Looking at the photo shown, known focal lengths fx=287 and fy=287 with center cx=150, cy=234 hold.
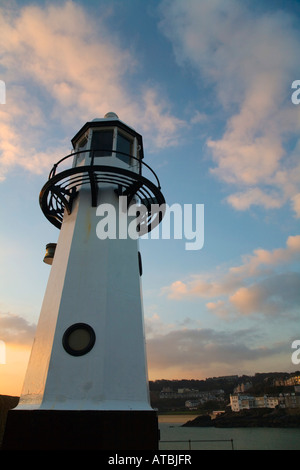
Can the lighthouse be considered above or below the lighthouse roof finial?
below

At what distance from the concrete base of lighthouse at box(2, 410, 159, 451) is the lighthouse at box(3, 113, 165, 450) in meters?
0.02

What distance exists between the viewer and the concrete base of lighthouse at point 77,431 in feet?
17.4

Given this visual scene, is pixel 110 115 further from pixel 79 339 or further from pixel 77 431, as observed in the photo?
pixel 77 431

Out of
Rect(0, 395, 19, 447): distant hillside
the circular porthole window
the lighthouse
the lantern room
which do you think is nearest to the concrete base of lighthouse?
the lighthouse

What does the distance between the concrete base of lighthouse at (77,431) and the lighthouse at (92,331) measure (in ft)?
0.05

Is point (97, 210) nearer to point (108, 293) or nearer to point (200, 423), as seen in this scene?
point (108, 293)

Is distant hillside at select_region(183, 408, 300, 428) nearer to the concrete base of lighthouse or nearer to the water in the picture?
the water

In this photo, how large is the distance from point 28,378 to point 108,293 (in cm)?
267

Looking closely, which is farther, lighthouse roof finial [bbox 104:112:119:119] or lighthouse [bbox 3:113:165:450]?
lighthouse roof finial [bbox 104:112:119:119]

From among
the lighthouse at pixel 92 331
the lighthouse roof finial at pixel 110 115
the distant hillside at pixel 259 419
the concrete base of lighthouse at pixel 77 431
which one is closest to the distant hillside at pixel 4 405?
the lighthouse at pixel 92 331

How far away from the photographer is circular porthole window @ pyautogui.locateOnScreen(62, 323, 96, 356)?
6.31 m

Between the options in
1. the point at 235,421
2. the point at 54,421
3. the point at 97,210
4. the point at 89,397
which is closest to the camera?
the point at 54,421

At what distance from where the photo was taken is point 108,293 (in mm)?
7035
